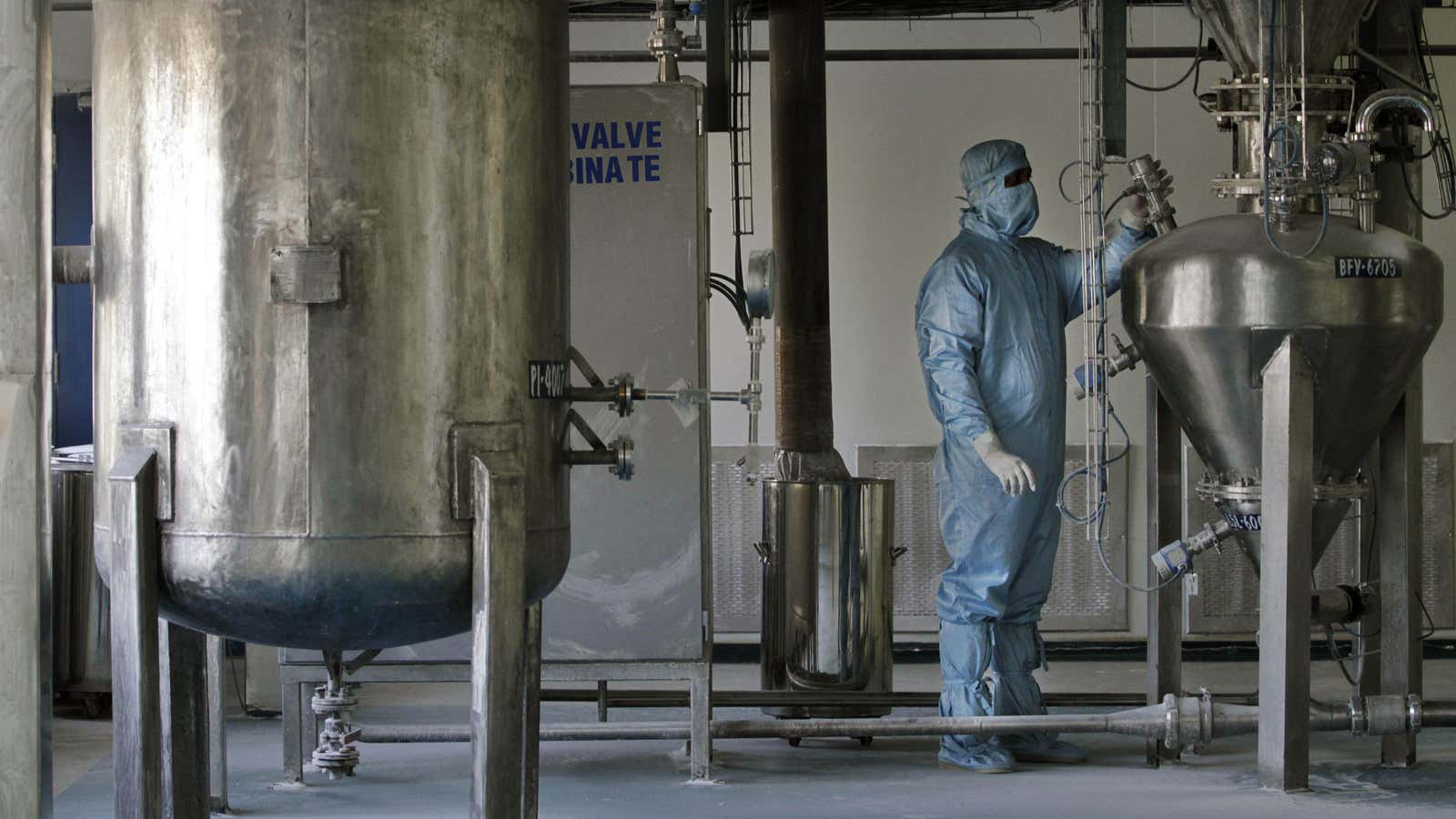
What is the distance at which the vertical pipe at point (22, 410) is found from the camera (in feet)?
7.78

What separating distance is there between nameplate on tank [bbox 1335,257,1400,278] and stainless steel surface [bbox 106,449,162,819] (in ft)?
8.34

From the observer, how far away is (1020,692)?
4.17 meters

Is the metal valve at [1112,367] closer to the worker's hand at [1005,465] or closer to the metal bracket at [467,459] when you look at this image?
the worker's hand at [1005,465]

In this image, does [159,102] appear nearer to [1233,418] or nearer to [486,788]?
[486,788]

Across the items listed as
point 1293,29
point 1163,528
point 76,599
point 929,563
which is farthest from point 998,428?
point 76,599

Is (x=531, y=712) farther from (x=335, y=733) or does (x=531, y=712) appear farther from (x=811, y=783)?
(x=811, y=783)

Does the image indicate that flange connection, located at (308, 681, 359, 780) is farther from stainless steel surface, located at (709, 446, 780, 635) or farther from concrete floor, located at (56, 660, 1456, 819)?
stainless steel surface, located at (709, 446, 780, 635)

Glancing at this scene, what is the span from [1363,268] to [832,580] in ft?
5.40

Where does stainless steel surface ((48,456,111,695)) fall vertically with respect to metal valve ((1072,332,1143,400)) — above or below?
below

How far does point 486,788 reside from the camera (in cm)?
235

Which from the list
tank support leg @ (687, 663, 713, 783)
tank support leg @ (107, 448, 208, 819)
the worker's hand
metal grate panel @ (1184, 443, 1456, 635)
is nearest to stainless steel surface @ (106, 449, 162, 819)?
tank support leg @ (107, 448, 208, 819)

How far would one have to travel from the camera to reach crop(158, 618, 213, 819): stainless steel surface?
8.75 ft

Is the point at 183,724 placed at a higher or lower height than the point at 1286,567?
lower

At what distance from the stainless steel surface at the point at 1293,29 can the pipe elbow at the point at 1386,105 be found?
0.13 meters
